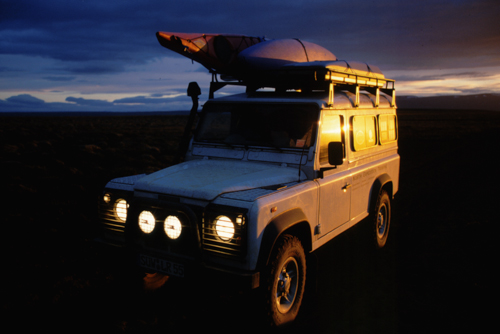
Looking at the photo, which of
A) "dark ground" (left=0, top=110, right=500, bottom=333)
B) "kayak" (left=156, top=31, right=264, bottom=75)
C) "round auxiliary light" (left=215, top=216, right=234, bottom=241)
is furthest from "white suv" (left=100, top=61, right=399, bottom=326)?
"kayak" (left=156, top=31, right=264, bottom=75)

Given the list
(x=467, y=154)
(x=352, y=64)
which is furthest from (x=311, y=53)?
(x=467, y=154)

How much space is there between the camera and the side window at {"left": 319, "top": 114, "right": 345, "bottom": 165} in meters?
4.44

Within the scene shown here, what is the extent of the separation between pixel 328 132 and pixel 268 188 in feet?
4.45

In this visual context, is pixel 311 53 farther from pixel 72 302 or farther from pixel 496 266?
pixel 72 302

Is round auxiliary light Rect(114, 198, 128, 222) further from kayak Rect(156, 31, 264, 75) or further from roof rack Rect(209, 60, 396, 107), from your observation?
kayak Rect(156, 31, 264, 75)

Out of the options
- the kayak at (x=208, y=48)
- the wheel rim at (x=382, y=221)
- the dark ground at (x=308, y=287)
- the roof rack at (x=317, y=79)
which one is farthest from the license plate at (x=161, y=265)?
the wheel rim at (x=382, y=221)

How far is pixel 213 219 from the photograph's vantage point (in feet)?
10.5

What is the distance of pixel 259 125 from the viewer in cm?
471

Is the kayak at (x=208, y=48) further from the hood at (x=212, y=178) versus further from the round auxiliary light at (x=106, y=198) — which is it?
the round auxiliary light at (x=106, y=198)

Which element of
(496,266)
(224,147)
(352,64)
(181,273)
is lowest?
(496,266)

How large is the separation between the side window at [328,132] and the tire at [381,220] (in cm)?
166

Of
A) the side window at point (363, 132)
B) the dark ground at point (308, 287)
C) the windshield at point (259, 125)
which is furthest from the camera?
the side window at point (363, 132)

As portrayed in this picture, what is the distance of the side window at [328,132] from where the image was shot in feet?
14.6

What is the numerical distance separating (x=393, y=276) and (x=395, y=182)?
245 cm
